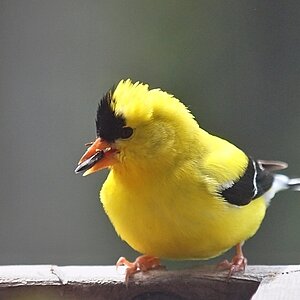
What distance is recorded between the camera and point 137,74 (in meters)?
2.09

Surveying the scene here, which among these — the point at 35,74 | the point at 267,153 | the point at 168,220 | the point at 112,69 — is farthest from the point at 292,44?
the point at 168,220

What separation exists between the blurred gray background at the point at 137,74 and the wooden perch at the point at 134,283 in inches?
35.6

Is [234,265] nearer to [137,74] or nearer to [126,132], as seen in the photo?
[126,132]

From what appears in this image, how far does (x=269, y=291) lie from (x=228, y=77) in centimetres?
111

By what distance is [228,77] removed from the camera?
2.10m

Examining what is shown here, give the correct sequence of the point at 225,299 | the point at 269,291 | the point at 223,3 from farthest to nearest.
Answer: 1. the point at 223,3
2. the point at 225,299
3. the point at 269,291

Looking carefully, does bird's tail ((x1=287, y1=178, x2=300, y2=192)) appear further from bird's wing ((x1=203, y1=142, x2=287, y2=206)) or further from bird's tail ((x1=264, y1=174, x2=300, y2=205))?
bird's wing ((x1=203, y1=142, x2=287, y2=206))

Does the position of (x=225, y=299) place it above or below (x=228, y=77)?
below

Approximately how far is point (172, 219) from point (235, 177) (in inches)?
7.4

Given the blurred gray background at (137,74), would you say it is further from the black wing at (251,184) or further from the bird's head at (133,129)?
the bird's head at (133,129)

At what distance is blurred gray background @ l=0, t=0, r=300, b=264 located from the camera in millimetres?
2086

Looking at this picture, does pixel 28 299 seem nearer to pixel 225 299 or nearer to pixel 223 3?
pixel 225 299

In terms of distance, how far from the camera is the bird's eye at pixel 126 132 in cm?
121

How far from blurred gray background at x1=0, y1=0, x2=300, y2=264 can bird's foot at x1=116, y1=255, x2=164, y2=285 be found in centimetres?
75
